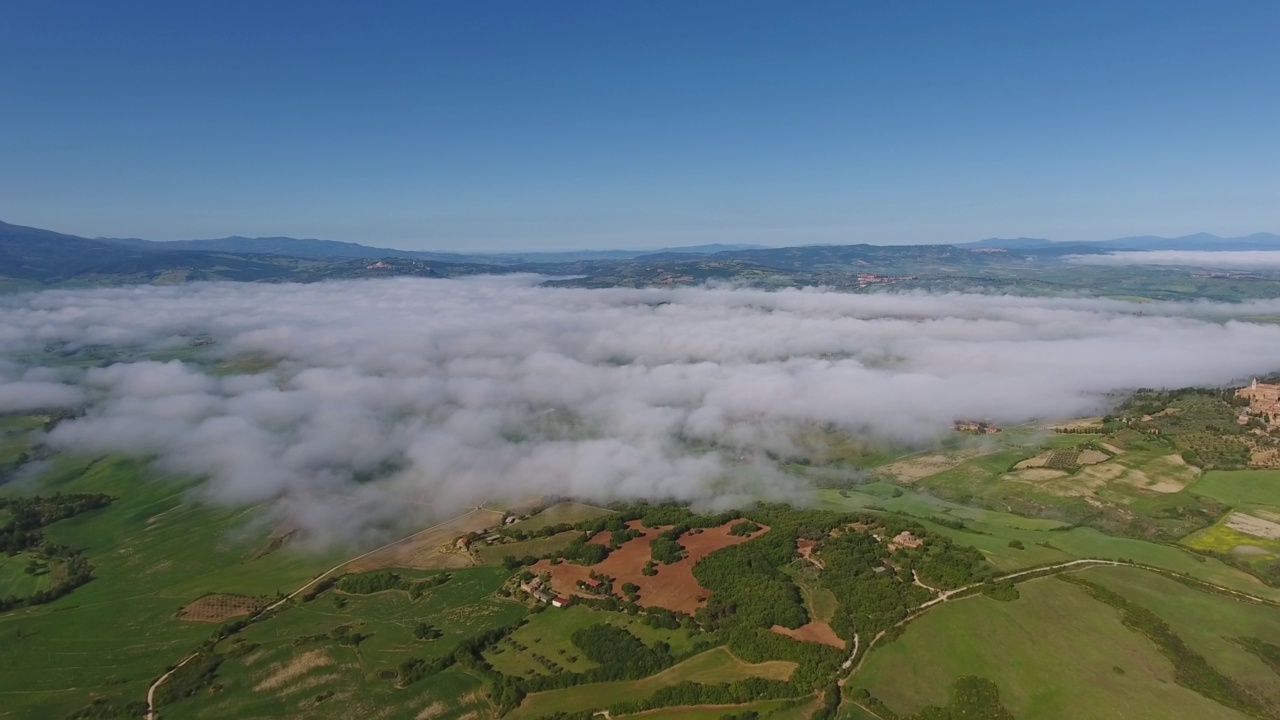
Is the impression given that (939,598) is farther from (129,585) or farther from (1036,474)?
(129,585)

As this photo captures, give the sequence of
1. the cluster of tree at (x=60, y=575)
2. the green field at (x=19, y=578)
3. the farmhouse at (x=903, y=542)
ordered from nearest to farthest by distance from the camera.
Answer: the farmhouse at (x=903, y=542)
the cluster of tree at (x=60, y=575)
the green field at (x=19, y=578)

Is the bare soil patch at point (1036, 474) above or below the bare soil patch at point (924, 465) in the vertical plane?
above

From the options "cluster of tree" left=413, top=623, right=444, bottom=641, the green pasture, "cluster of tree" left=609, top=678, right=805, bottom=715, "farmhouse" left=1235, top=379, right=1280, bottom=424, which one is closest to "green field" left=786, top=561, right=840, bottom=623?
"cluster of tree" left=609, top=678, right=805, bottom=715

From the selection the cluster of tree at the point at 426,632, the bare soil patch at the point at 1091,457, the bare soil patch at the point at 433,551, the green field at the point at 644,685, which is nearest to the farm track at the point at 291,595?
the bare soil patch at the point at 433,551

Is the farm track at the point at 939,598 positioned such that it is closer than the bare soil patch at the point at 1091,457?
Yes

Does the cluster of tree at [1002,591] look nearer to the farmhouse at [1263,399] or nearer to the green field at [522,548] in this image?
the green field at [522,548]

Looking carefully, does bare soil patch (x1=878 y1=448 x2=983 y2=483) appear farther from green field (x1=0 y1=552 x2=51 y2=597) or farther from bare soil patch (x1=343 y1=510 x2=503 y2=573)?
green field (x1=0 y1=552 x2=51 y2=597)

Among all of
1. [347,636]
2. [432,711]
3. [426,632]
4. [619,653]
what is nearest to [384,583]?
[347,636]
